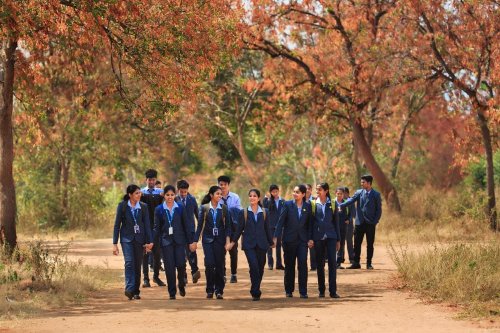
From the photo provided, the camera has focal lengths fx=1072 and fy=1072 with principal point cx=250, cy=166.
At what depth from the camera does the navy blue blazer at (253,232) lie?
627 inches

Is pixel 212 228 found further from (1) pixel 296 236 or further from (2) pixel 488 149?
(2) pixel 488 149

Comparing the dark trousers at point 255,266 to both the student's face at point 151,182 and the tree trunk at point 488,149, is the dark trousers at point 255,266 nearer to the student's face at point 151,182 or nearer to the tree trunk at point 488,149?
the student's face at point 151,182

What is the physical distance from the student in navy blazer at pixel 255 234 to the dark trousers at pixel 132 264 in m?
1.44

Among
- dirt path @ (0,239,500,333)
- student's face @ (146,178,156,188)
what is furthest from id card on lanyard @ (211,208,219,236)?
student's face @ (146,178,156,188)

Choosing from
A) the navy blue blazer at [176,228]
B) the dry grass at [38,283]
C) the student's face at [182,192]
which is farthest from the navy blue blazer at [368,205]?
the navy blue blazer at [176,228]

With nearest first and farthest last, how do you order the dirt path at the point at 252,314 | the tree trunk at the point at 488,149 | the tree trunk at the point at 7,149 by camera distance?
the dirt path at the point at 252,314
the tree trunk at the point at 7,149
the tree trunk at the point at 488,149

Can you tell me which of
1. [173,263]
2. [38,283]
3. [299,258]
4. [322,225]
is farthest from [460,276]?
[38,283]

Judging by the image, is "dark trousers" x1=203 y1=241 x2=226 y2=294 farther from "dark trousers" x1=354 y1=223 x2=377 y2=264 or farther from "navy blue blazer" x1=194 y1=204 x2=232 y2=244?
"dark trousers" x1=354 y1=223 x2=377 y2=264

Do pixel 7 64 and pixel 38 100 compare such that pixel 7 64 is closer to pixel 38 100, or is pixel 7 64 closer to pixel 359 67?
pixel 38 100

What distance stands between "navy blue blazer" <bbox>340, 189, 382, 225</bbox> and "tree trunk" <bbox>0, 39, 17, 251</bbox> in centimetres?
645

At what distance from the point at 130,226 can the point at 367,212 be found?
22.1 ft

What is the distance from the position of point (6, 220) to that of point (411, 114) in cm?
2285

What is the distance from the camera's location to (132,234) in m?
16.0

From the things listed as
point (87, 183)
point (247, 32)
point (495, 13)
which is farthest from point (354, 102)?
→ point (87, 183)
